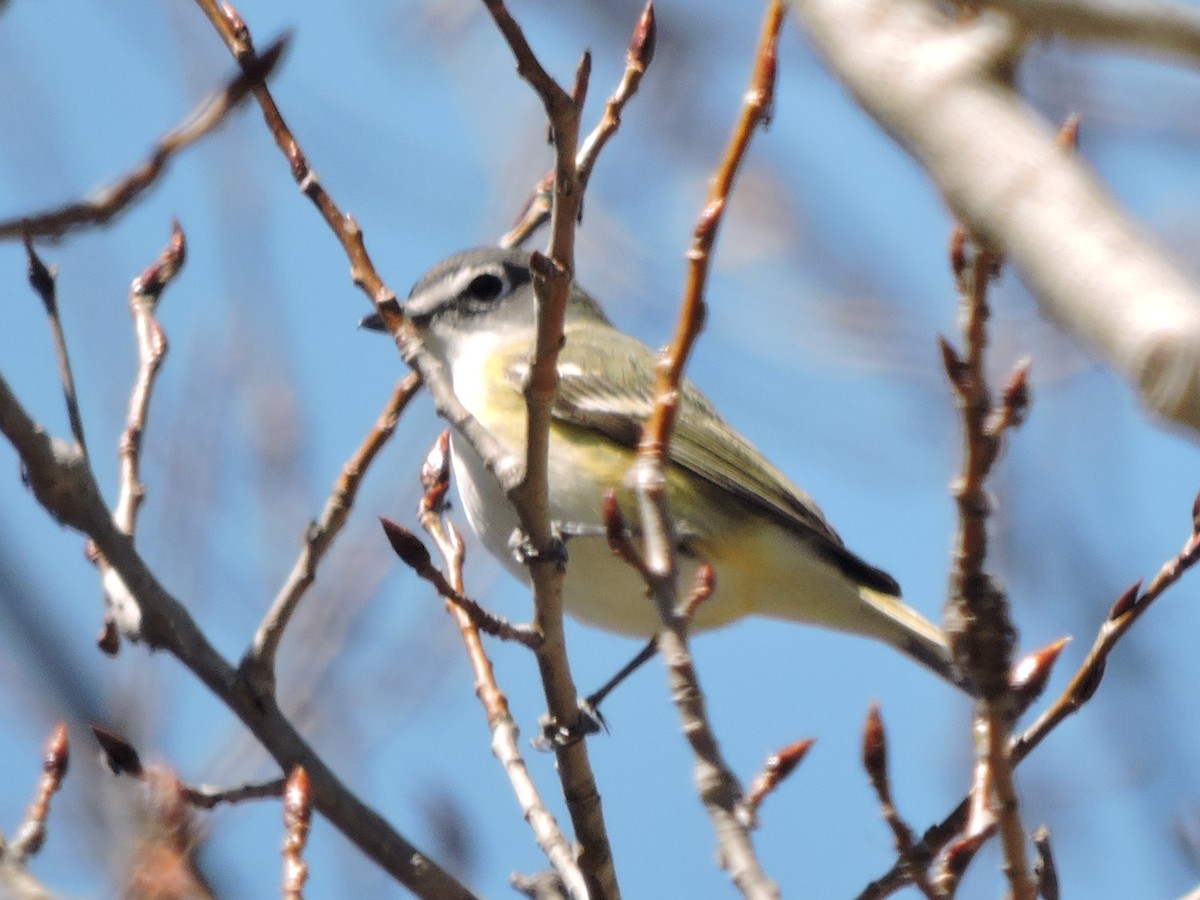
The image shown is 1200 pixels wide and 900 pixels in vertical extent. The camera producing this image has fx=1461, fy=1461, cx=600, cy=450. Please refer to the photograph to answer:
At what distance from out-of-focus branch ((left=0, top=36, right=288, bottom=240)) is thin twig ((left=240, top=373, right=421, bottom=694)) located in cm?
96

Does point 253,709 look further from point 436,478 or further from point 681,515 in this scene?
point 681,515

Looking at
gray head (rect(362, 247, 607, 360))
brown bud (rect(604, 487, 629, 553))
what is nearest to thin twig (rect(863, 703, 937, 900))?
brown bud (rect(604, 487, 629, 553))

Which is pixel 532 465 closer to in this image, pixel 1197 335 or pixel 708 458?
pixel 1197 335

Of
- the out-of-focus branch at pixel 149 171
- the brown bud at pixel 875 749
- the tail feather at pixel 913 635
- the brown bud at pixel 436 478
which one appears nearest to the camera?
the out-of-focus branch at pixel 149 171

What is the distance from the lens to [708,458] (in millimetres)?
4086

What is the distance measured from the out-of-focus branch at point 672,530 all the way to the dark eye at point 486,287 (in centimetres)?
258

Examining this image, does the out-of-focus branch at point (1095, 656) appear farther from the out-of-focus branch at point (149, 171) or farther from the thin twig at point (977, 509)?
the out-of-focus branch at point (149, 171)

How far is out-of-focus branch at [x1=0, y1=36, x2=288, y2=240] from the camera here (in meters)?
1.79

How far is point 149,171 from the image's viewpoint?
196cm

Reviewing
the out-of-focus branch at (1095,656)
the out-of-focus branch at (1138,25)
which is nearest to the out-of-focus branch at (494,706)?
the out-of-focus branch at (1095,656)

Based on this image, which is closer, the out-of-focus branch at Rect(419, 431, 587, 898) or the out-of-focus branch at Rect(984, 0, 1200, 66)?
the out-of-focus branch at Rect(984, 0, 1200, 66)

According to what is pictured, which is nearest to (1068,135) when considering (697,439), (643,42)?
(643,42)

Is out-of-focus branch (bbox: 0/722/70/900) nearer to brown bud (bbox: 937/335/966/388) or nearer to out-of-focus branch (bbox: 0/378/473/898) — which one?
out-of-focus branch (bbox: 0/378/473/898)

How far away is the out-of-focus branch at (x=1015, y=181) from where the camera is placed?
0.94 metres
